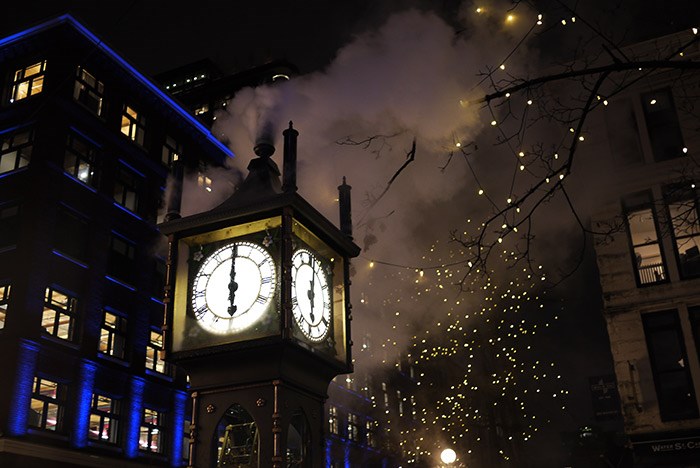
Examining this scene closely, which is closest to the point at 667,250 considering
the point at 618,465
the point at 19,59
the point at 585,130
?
the point at 585,130

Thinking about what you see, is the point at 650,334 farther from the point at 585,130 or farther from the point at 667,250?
the point at 585,130

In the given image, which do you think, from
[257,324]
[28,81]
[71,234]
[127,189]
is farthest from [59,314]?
[257,324]

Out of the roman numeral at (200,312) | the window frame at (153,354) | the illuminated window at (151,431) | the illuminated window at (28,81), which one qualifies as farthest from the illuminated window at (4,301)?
the roman numeral at (200,312)

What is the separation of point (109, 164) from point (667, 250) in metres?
19.3

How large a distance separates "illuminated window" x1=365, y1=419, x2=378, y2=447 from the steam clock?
43.4 m

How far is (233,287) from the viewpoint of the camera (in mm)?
5703

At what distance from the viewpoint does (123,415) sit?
910 inches

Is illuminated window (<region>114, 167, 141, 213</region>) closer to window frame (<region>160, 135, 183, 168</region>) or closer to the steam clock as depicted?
window frame (<region>160, 135, 183, 168</region>)

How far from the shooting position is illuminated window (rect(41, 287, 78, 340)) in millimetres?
21172

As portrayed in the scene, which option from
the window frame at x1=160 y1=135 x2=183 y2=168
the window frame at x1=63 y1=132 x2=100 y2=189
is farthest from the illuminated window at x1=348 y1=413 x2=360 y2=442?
the window frame at x1=63 y1=132 x2=100 y2=189

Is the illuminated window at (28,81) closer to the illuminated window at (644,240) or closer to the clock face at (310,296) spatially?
the illuminated window at (644,240)

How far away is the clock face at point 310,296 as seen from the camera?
225 inches

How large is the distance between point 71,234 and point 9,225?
1.92m

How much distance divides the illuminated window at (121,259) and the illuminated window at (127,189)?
1.39m
